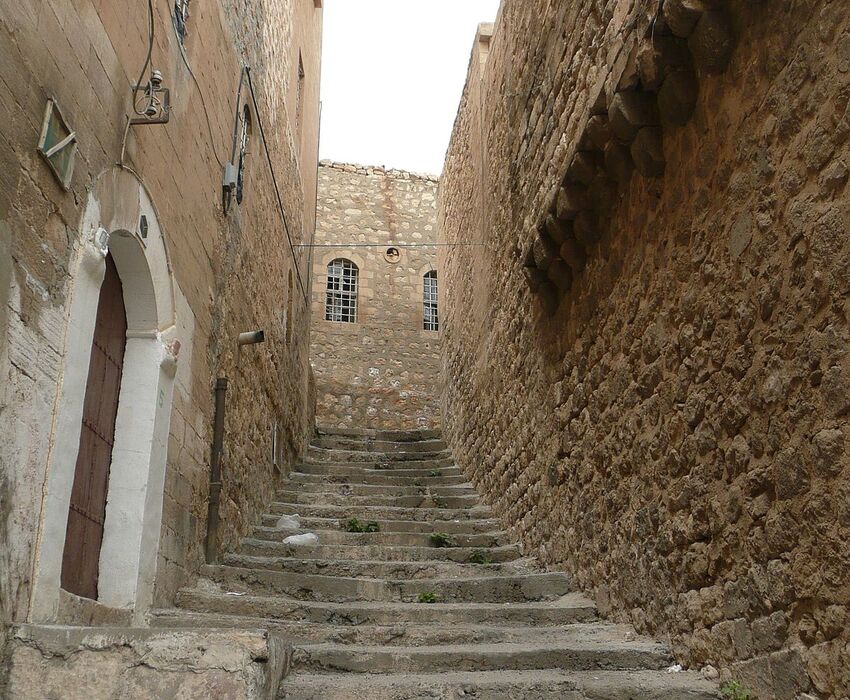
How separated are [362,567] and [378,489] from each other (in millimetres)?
2624

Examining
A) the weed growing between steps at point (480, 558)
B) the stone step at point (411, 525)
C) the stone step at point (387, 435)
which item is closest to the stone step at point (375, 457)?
the stone step at point (387, 435)

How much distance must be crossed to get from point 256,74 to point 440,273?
5398 millimetres

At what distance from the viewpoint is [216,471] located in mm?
5684

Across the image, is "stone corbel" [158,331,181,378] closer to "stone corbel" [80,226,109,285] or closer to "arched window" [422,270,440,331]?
"stone corbel" [80,226,109,285]

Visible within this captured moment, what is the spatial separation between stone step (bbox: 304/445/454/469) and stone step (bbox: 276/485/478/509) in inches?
64.7

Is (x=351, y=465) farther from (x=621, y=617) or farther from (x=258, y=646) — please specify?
(x=258, y=646)

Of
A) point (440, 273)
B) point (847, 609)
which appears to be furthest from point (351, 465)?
point (847, 609)

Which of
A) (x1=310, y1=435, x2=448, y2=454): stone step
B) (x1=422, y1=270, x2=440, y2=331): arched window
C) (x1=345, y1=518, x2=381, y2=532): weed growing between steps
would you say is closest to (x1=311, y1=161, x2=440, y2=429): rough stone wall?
(x1=422, y1=270, x2=440, y2=331): arched window

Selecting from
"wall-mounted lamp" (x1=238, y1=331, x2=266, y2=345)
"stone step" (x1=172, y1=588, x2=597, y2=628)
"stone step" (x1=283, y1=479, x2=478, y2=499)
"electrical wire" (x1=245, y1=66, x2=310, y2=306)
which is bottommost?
"stone step" (x1=172, y1=588, x2=597, y2=628)

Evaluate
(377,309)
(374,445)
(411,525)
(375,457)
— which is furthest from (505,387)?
(377,309)

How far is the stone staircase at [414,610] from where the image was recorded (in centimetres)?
363

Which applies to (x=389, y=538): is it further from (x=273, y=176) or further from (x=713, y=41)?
(x=713, y=41)

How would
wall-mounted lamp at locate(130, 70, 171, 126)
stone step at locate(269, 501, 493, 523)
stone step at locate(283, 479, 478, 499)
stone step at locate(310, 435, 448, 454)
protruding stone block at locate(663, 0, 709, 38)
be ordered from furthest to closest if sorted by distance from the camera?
1. stone step at locate(310, 435, 448, 454)
2. stone step at locate(283, 479, 478, 499)
3. stone step at locate(269, 501, 493, 523)
4. wall-mounted lamp at locate(130, 70, 171, 126)
5. protruding stone block at locate(663, 0, 709, 38)

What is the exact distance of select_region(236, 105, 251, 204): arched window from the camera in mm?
6617
